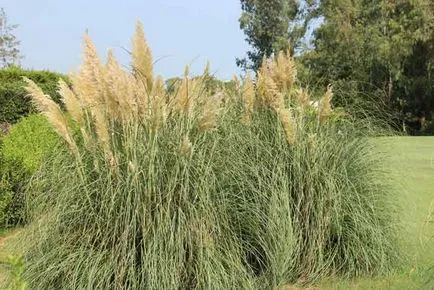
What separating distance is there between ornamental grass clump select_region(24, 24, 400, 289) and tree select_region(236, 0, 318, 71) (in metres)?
41.9

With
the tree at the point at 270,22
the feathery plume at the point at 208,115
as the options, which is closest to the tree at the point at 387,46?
the tree at the point at 270,22

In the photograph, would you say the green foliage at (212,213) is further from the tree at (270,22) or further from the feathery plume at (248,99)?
the tree at (270,22)

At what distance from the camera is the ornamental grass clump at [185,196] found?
12.1 feet

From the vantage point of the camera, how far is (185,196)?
3760mm

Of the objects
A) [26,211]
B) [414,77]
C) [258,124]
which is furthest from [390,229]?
[414,77]

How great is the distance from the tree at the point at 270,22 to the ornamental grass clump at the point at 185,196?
138ft

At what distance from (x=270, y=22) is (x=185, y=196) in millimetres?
44992

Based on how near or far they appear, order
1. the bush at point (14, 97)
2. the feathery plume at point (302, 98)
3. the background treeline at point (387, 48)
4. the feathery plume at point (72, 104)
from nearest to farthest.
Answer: the feathery plume at point (72, 104)
the feathery plume at point (302, 98)
the bush at point (14, 97)
the background treeline at point (387, 48)

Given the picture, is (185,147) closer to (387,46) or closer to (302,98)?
(302,98)

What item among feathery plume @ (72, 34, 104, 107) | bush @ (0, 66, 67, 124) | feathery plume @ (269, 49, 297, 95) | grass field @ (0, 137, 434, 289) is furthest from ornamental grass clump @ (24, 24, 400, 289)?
bush @ (0, 66, 67, 124)

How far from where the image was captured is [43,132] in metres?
9.07

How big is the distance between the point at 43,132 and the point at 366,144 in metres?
5.73

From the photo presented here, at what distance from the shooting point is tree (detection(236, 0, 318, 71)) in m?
46.6

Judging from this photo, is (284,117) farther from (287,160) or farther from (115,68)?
(115,68)
